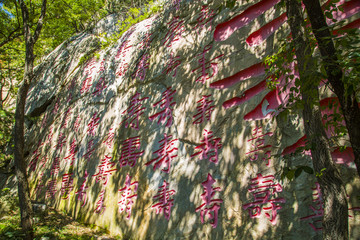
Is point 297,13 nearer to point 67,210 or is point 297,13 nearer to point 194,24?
point 194,24

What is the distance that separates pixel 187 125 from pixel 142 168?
1003 mm

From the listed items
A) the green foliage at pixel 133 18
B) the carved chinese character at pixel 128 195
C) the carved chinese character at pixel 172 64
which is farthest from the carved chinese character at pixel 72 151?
the green foliage at pixel 133 18

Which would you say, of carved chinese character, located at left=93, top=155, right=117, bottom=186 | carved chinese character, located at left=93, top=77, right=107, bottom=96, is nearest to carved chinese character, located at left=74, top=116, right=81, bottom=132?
carved chinese character, located at left=93, top=77, right=107, bottom=96

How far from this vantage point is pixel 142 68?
523cm

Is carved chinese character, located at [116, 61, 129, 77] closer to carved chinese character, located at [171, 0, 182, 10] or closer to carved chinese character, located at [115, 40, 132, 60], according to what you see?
carved chinese character, located at [115, 40, 132, 60]

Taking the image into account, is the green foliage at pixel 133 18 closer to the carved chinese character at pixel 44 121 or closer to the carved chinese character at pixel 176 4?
the carved chinese character at pixel 176 4

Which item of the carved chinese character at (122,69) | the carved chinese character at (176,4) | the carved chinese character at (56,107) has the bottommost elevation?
the carved chinese character at (56,107)

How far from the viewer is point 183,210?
10.7 ft

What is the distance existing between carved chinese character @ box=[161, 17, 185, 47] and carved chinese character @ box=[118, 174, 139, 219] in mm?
2540

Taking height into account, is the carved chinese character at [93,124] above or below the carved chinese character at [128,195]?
above

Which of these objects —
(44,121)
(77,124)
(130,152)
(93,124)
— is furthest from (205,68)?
(44,121)

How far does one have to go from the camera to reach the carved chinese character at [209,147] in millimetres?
3266

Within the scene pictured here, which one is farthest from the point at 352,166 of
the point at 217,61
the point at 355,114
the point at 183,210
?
the point at 217,61

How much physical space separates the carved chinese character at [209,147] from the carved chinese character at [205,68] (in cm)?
85
